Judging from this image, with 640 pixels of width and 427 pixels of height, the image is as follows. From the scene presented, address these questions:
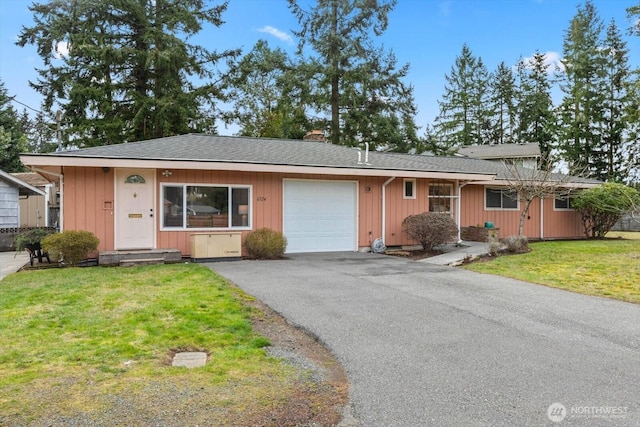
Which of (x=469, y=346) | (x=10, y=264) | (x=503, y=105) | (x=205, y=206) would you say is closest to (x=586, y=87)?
(x=503, y=105)

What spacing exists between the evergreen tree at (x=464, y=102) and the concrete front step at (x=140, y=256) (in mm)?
31324

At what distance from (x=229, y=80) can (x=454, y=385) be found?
78.0ft

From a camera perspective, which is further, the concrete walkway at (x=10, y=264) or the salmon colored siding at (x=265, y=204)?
the salmon colored siding at (x=265, y=204)

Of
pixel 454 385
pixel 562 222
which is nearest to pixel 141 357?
pixel 454 385

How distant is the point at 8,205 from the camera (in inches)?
595

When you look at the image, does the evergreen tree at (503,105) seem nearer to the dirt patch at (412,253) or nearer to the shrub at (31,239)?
the dirt patch at (412,253)

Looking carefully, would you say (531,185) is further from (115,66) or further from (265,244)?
(115,66)

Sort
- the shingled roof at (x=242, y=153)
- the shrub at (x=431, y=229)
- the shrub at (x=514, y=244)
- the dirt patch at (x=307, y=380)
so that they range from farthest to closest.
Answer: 1. the shrub at (x=514, y=244)
2. the shrub at (x=431, y=229)
3. the shingled roof at (x=242, y=153)
4. the dirt patch at (x=307, y=380)

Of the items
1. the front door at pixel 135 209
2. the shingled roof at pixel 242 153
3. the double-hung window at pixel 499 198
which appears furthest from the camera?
the double-hung window at pixel 499 198

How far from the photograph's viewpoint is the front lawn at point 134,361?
110 inches

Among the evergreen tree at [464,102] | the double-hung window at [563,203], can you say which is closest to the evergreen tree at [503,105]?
the evergreen tree at [464,102]

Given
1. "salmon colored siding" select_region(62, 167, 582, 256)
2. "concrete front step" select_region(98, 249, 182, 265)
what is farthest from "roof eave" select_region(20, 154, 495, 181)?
"concrete front step" select_region(98, 249, 182, 265)

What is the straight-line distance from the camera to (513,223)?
16125 millimetres

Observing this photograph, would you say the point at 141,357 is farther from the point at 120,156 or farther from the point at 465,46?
the point at 465,46
